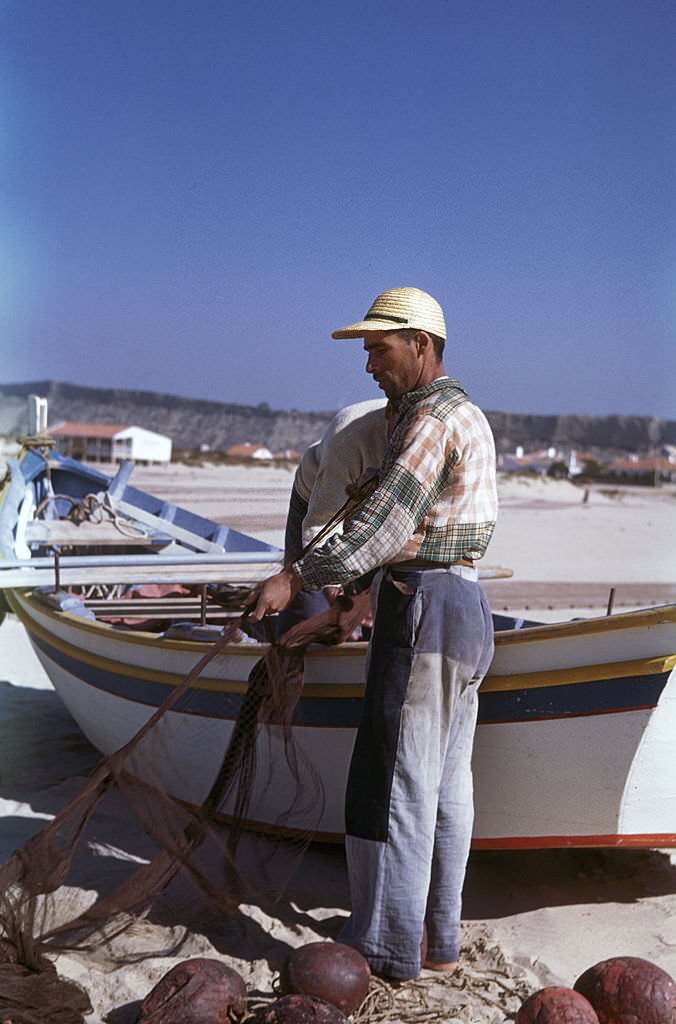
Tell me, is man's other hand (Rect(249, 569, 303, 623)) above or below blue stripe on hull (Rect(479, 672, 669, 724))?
above

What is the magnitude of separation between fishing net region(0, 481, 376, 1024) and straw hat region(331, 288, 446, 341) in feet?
1.85

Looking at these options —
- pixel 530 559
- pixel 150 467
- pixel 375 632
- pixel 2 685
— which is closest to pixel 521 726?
pixel 375 632

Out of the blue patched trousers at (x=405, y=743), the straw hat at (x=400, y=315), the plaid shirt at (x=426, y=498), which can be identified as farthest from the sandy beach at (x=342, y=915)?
the straw hat at (x=400, y=315)

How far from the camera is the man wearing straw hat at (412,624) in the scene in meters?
2.90

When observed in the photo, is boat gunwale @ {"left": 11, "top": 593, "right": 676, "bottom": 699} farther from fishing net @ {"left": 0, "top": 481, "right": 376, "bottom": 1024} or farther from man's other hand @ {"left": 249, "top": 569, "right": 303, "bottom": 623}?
man's other hand @ {"left": 249, "top": 569, "right": 303, "bottom": 623}

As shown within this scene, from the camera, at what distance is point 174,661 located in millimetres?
4172

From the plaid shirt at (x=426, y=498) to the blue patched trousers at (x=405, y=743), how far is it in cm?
12

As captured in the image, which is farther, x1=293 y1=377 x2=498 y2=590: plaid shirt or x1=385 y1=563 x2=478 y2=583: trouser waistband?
x1=385 y1=563 x2=478 y2=583: trouser waistband

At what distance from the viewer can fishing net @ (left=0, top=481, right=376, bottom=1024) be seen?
3020 mm

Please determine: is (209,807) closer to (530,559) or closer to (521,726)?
(521,726)

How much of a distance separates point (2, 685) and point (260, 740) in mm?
4178

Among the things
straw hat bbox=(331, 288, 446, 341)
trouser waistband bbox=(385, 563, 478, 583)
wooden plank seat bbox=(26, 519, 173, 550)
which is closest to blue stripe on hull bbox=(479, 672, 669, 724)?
trouser waistband bbox=(385, 563, 478, 583)

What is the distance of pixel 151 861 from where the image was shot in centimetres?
343

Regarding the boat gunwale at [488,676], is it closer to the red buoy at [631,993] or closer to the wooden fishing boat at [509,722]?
the wooden fishing boat at [509,722]
